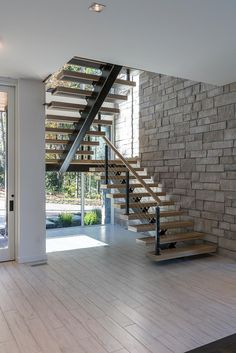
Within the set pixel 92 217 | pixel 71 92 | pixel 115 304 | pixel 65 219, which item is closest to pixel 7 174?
pixel 71 92

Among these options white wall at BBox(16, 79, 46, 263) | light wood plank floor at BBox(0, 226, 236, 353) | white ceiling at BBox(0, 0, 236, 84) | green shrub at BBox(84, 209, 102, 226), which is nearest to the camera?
light wood plank floor at BBox(0, 226, 236, 353)

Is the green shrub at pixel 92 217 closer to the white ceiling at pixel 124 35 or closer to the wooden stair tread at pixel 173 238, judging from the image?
the wooden stair tread at pixel 173 238

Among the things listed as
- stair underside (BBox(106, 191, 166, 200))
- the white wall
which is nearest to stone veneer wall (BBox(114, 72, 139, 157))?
stair underside (BBox(106, 191, 166, 200))

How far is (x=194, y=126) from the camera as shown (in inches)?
221

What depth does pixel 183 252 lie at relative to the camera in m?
4.85

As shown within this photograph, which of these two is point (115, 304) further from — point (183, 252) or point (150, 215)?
point (150, 215)

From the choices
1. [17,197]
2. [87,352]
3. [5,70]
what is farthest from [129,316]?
[5,70]

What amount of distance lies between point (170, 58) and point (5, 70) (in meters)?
2.20

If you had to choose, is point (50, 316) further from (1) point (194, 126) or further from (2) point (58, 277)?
(1) point (194, 126)

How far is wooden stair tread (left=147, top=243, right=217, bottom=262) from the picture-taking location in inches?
183

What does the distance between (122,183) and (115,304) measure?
11.4ft

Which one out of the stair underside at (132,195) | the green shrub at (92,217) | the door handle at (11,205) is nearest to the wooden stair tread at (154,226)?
the stair underside at (132,195)

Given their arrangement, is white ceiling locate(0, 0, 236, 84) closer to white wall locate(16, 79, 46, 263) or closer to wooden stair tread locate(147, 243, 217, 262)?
white wall locate(16, 79, 46, 263)

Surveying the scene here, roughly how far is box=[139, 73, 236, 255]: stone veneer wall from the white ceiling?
3.52 feet
